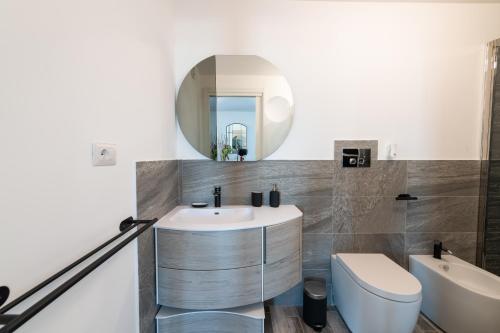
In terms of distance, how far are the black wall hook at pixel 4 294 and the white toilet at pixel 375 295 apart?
1.64 metres

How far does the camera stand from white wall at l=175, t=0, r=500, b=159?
1.80m

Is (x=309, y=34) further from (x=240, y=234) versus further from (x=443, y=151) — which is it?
(x=240, y=234)

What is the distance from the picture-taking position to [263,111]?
183cm

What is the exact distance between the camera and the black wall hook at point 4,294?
0.52m

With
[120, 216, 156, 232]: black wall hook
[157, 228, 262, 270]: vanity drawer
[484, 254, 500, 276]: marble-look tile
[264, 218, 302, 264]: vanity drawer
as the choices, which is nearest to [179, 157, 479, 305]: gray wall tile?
[484, 254, 500, 276]: marble-look tile

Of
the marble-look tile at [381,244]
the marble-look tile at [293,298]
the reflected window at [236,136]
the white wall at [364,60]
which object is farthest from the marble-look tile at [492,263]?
the reflected window at [236,136]

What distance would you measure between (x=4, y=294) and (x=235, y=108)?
1.57m

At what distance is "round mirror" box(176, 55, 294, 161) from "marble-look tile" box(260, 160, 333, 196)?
0.14 m

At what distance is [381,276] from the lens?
148cm

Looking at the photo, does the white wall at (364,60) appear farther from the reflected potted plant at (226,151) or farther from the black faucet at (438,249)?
the black faucet at (438,249)

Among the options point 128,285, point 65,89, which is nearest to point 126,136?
point 65,89

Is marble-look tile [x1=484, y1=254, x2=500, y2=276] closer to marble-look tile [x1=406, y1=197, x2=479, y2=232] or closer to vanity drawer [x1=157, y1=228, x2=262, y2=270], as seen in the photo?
marble-look tile [x1=406, y1=197, x2=479, y2=232]

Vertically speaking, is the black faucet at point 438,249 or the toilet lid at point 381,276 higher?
the black faucet at point 438,249

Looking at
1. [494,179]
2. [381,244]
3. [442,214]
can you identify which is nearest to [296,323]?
[381,244]
